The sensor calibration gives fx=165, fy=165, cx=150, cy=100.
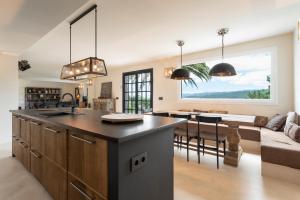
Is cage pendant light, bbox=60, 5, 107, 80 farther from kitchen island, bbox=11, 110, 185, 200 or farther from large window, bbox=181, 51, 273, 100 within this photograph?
large window, bbox=181, 51, 273, 100

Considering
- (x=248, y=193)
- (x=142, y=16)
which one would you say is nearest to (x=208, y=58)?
(x=142, y=16)

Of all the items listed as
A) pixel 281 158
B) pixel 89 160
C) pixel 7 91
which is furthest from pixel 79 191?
pixel 7 91

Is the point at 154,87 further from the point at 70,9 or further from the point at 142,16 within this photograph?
the point at 70,9

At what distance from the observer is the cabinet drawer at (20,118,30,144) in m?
2.50

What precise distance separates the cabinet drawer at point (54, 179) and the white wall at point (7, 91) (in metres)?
3.50

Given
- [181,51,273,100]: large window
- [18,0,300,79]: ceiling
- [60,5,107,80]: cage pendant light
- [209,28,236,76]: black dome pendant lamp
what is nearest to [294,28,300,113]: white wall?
[18,0,300,79]: ceiling

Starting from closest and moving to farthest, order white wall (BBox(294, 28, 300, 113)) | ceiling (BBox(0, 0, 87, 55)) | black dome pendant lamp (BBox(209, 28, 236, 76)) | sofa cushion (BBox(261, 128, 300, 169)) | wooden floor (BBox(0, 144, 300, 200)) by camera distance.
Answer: wooden floor (BBox(0, 144, 300, 200)) < ceiling (BBox(0, 0, 87, 55)) < sofa cushion (BBox(261, 128, 300, 169)) < black dome pendant lamp (BBox(209, 28, 236, 76)) < white wall (BBox(294, 28, 300, 113))

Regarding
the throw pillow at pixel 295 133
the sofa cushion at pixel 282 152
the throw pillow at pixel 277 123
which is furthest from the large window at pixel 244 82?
the sofa cushion at pixel 282 152

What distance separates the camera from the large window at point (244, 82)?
4258 millimetres

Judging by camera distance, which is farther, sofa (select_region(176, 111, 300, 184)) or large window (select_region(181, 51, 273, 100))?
large window (select_region(181, 51, 273, 100))

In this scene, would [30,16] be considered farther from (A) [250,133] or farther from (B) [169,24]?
(A) [250,133]

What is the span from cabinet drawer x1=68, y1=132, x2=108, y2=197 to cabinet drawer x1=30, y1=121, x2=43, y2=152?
0.87m

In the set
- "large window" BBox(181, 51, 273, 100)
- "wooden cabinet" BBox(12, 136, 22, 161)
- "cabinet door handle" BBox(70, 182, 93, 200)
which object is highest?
"large window" BBox(181, 51, 273, 100)

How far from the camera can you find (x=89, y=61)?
280 centimetres
